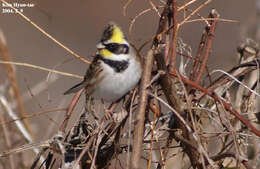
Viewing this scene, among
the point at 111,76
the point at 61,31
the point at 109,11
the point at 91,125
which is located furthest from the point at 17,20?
the point at 91,125

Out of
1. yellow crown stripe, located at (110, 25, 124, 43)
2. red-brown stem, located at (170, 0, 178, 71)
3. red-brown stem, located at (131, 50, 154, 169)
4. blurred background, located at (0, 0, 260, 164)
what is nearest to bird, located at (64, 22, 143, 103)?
yellow crown stripe, located at (110, 25, 124, 43)

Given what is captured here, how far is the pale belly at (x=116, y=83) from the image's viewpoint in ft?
6.78

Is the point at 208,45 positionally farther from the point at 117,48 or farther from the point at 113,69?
the point at 113,69

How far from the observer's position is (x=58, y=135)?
5.42 ft

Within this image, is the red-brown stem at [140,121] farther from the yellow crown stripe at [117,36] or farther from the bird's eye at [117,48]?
the bird's eye at [117,48]

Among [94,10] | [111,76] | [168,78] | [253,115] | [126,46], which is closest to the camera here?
[168,78]

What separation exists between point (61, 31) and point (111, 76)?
19.3 feet

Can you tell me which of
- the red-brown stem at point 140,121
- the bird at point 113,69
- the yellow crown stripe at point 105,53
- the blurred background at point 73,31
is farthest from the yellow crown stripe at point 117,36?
the blurred background at point 73,31

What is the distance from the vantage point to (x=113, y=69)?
2271 mm

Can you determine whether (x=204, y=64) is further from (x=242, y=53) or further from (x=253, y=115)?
(x=242, y=53)

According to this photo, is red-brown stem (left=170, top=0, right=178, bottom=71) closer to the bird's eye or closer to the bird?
the bird

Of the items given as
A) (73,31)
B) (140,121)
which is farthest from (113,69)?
(73,31)

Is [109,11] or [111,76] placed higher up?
[109,11]

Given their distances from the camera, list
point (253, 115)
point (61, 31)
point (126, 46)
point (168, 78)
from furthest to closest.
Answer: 1. point (61, 31)
2. point (126, 46)
3. point (253, 115)
4. point (168, 78)
